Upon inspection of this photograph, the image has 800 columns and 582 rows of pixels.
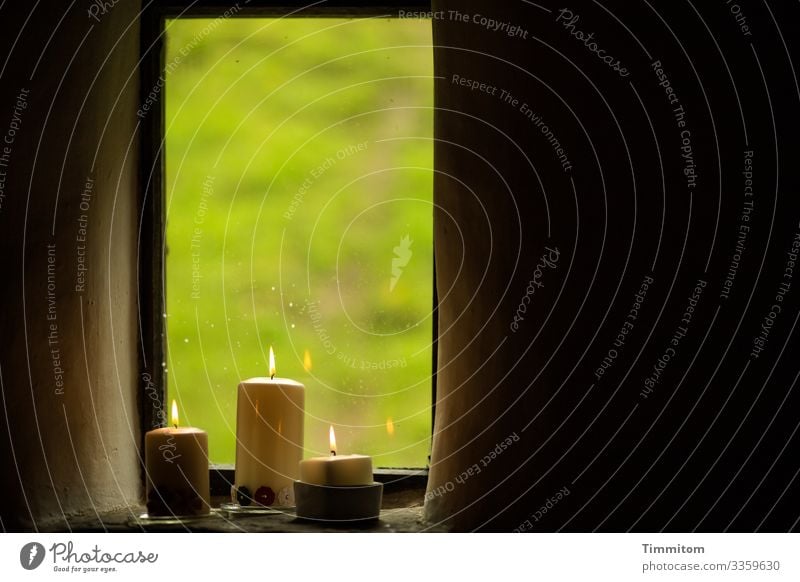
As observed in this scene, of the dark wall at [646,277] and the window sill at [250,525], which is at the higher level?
the dark wall at [646,277]

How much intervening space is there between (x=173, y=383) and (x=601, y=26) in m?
0.50

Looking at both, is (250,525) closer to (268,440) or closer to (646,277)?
(268,440)

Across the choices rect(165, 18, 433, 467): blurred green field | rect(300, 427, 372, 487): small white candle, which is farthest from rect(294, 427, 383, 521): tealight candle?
rect(165, 18, 433, 467): blurred green field

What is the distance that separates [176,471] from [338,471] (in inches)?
5.1

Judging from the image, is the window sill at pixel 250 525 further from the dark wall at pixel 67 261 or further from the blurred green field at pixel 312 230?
the blurred green field at pixel 312 230

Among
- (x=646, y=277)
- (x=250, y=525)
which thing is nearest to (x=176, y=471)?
(x=250, y=525)

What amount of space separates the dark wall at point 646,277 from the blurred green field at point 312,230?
0.18m

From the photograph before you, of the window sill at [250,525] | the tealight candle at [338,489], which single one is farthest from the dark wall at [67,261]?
the tealight candle at [338,489]

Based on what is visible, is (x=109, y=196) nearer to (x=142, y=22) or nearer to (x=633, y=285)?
(x=142, y=22)

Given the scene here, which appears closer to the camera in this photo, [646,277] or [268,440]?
[646,277]

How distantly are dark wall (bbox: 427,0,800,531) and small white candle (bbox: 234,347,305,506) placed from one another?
166 mm

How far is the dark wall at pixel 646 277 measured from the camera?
1.98ft

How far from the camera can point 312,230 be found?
829mm

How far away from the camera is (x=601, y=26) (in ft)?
2.08
